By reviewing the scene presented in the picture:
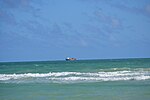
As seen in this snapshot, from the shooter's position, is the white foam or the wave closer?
the wave

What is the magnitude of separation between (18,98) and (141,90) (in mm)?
7534

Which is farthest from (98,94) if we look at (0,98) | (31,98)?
(0,98)

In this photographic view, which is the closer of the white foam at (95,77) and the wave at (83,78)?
the wave at (83,78)

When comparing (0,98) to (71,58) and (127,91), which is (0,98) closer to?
(127,91)

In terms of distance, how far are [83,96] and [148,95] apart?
3653 millimetres

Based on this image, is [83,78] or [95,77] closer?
[83,78]

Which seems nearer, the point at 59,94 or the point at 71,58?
the point at 59,94

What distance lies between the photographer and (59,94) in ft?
64.0

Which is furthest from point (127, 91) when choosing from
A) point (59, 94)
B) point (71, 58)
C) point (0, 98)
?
point (71, 58)

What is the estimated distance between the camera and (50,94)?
64.1ft

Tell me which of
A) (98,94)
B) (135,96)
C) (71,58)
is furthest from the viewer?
(71,58)

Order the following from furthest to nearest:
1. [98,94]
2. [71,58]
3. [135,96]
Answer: [71,58]
[98,94]
[135,96]

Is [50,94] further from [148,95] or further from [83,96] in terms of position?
[148,95]

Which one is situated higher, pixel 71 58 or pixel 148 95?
pixel 71 58
